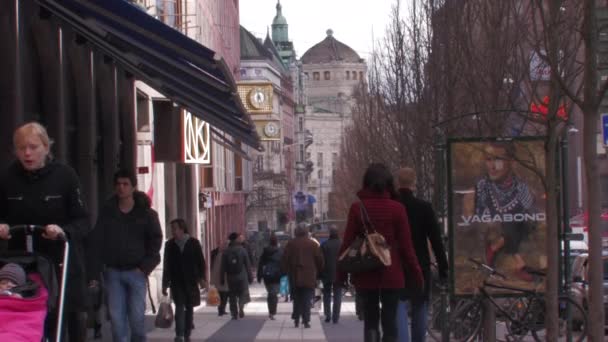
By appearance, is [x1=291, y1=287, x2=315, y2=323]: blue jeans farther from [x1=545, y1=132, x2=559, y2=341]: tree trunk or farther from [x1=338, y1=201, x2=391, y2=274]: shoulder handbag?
[x1=338, y1=201, x2=391, y2=274]: shoulder handbag

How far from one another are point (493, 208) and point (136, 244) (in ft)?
12.6

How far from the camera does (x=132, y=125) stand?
955 inches

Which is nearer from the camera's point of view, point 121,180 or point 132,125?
point 121,180

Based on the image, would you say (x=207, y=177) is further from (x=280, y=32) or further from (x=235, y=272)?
(x=280, y=32)

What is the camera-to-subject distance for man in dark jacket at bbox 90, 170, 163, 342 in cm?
1163

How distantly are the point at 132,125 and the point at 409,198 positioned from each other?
40.5ft

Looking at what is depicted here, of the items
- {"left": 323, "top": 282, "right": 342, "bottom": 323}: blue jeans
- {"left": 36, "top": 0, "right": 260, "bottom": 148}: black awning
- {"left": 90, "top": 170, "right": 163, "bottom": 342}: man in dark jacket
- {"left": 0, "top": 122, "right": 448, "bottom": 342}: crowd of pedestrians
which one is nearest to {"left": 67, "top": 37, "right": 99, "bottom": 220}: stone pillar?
{"left": 36, "top": 0, "right": 260, "bottom": 148}: black awning

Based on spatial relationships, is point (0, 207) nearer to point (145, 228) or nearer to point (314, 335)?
point (145, 228)

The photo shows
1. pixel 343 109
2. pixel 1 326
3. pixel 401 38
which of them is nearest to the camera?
pixel 1 326

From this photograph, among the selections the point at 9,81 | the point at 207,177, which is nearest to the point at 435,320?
the point at 9,81

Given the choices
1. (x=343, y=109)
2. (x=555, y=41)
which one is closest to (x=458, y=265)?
(x=555, y=41)

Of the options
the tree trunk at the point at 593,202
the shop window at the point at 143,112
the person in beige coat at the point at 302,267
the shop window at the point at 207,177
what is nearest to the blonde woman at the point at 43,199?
the tree trunk at the point at 593,202

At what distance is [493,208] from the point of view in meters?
13.7

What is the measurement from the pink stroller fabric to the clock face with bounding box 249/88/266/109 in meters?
55.7
